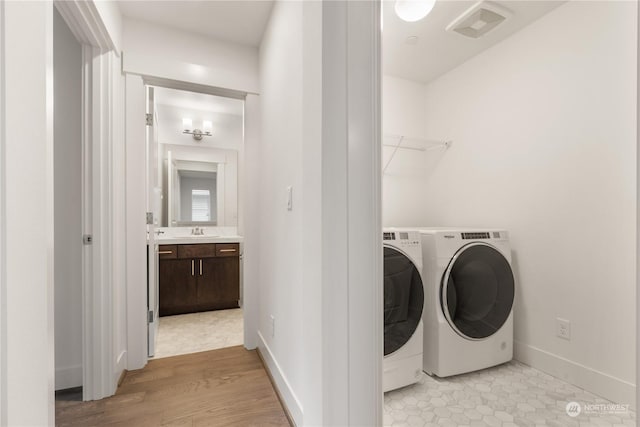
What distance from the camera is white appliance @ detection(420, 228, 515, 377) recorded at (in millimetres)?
1713

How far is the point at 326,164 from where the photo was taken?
0.89m

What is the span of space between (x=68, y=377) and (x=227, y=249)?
5.38ft

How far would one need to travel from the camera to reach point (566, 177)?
1.72 m

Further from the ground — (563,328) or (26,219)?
(26,219)

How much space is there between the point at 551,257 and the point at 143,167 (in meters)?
2.76

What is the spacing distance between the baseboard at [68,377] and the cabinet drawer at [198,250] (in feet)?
4.40

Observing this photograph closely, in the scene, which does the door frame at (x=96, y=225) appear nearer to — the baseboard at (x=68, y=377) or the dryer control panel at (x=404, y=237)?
the baseboard at (x=68, y=377)

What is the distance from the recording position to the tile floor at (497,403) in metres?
1.37

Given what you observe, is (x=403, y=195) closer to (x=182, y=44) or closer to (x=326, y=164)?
(x=326, y=164)

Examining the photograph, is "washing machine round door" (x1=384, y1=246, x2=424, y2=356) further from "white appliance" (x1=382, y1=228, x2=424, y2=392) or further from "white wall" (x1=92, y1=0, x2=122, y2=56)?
"white wall" (x1=92, y1=0, x2=122, y2=56)

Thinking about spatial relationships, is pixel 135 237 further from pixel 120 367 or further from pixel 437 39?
pixel 437 39

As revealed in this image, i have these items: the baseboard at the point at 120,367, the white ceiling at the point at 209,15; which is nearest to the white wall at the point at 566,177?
the white ceiling at the point at 209,15

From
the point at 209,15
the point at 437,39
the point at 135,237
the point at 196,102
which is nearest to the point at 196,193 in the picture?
the point at 196,102

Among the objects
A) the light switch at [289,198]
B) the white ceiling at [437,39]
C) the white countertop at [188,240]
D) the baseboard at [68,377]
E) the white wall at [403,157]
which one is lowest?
the baseboard at [68,377]
